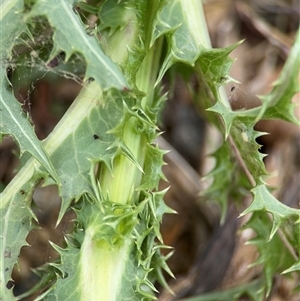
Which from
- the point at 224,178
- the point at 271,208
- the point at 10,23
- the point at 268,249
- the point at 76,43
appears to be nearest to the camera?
the point at 76,43

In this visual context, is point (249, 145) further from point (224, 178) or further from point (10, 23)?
point (10, 23)

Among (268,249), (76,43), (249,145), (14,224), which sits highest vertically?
(76,43)

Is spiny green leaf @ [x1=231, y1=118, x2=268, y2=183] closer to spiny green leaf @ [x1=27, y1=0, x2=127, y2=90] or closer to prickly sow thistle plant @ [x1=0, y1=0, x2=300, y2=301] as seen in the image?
prickly sow thistle plant @ [x1=0, y1=0, x2=300, y2=301]

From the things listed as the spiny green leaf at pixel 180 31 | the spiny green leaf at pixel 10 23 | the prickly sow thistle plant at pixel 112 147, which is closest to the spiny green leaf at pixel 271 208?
the prickly sow thistle plant at pixel 112 147

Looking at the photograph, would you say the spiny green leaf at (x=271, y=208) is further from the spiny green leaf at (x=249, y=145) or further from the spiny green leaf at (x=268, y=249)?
the spiny green leaf at (x=268, y=249)

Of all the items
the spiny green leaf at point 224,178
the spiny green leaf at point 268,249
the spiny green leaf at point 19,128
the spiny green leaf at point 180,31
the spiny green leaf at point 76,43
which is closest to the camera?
the spiny green leaf at point 76,43

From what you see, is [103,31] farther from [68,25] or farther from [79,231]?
[79,231]

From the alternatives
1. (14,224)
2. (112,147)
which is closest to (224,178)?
(112,147)
